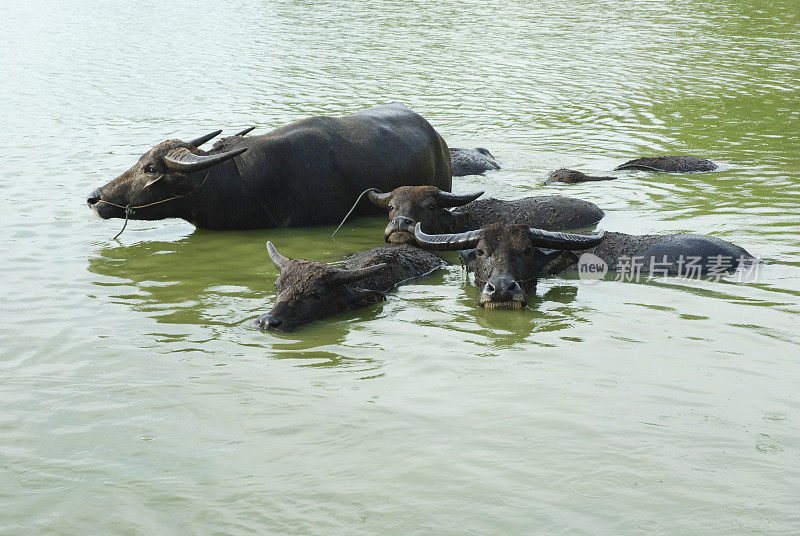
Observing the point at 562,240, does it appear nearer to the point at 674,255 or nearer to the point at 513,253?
the point at 513,253

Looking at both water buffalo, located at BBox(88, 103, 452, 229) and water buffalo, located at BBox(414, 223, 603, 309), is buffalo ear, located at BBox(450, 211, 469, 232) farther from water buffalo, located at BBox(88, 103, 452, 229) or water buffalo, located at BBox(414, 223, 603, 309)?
water buffalo, located at BBox(88, 103, 452, 229)

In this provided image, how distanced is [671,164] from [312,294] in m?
5.47

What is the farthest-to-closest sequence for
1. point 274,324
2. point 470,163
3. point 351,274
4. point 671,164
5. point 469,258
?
point 470,163
point 671,164
point 469,258
point 351,274
point 274,324

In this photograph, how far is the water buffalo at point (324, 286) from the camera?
20.0ft

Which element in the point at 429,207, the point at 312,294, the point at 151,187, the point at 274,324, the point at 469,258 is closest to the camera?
the point at 274,324

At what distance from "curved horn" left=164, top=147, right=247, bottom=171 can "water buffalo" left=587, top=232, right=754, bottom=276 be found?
320cm

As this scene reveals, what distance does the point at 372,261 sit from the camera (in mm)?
7078

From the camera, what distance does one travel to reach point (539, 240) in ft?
22.8

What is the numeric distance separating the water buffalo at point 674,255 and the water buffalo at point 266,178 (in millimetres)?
2655

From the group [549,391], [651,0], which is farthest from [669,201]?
[651,0]

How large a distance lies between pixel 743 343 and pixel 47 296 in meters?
4.66

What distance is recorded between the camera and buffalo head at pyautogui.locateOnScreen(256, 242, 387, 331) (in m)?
6.06

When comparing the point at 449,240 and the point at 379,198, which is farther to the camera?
the point at 379,198

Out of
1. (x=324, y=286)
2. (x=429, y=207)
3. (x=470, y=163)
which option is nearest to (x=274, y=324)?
(x=324, y=286)
